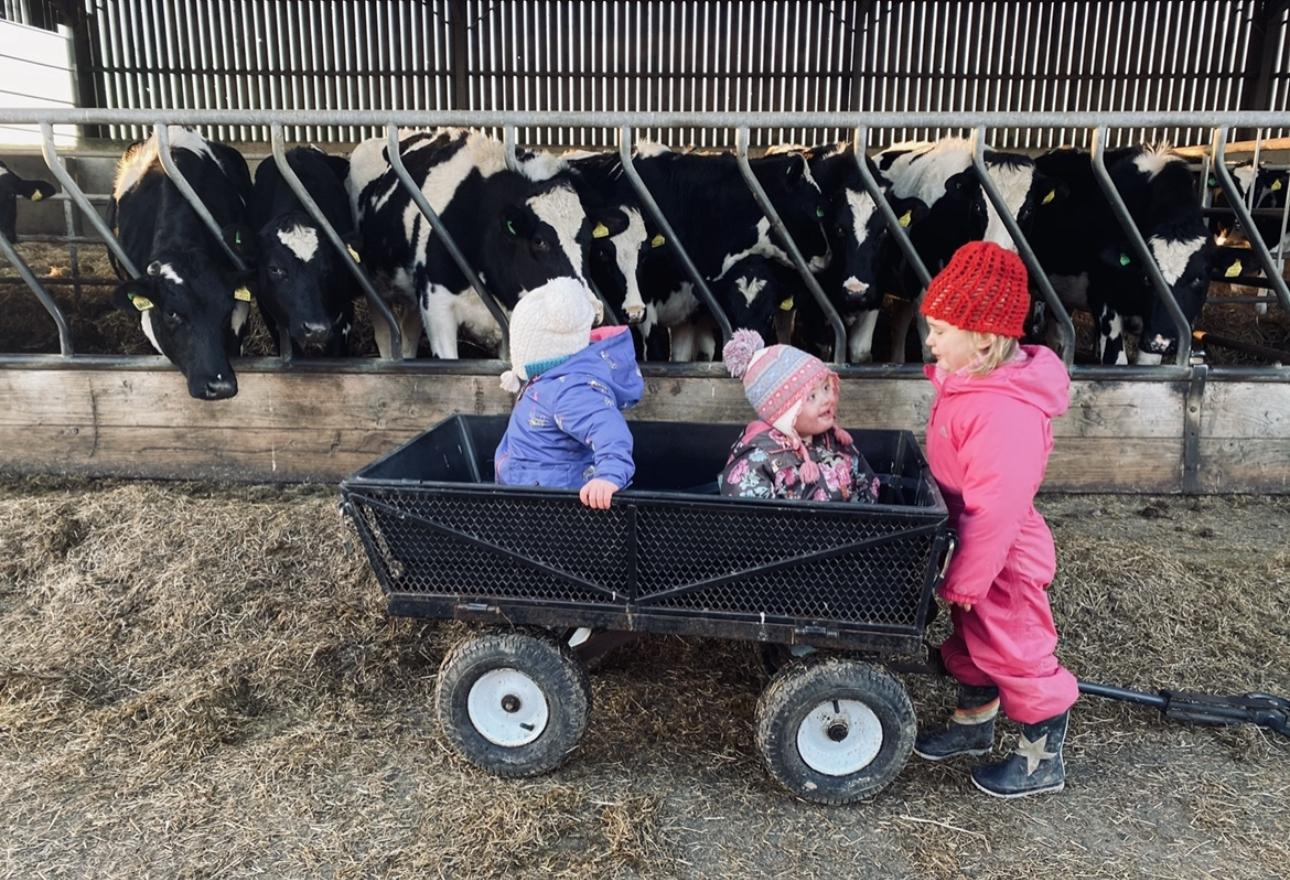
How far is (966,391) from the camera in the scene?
2.38 m

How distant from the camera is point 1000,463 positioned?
2264mm

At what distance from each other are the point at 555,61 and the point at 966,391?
997cm

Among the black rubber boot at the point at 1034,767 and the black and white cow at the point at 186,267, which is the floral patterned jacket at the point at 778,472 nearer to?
the black rubber boot at the point at 1034,767

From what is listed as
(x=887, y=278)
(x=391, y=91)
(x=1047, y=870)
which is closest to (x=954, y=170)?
(x=887, y=278)

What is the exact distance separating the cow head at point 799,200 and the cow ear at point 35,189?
13.8 ft

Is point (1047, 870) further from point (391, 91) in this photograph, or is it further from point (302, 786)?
point (391, 91)

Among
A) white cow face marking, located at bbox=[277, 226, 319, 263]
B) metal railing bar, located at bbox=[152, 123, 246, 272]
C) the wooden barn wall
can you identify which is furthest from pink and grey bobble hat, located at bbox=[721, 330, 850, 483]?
metal railing bar, located at bbox=[152, 123, 246, 272]

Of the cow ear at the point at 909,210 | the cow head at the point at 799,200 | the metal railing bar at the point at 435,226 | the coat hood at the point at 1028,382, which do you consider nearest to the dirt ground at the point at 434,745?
the coat hood at the point at 1028,382

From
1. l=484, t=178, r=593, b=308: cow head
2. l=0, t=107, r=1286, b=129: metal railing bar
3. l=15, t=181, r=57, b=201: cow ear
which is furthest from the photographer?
l=15, t=181, r=57, b=201: cow ear

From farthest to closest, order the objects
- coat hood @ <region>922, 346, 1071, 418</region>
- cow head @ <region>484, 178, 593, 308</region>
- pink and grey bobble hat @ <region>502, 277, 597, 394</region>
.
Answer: cow head @ <region>484, 178, 593, 308</region>
pink and grey bobble hat @ <region>502, 277, 597, 394</region>
coat hood @ <region>922, 346, 1071, 418</region>

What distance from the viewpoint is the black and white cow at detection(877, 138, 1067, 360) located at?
536cm

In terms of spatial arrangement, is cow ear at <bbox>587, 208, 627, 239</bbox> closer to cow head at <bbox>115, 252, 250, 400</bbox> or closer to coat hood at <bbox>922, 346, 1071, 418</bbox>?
cow head at <bbox>115, 252, 250, 400</bbox>

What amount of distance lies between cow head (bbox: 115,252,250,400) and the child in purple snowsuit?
7.17 ft

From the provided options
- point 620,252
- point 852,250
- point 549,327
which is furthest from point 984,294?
point 852,250
